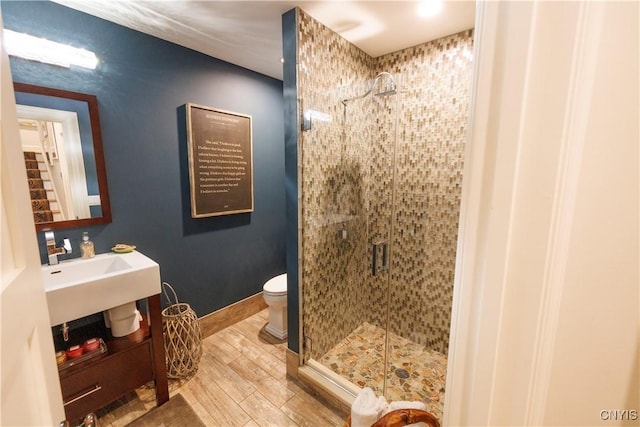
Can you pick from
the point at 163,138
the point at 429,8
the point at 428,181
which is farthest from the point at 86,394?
the point at 429,8

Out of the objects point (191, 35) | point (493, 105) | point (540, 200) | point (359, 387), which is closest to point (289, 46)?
point (191, 35)

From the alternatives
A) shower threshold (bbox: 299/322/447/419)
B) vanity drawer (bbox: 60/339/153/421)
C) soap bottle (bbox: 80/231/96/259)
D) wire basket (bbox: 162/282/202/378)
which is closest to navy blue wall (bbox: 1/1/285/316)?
soap bottle (bbox: 80/231/96/259)

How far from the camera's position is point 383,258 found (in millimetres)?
2160

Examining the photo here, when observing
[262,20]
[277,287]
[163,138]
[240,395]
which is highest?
[262,20]

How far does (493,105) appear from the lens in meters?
0.41

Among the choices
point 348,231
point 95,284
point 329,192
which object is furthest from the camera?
point 348,231

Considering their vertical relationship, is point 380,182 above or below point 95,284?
above

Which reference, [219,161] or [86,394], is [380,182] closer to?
[219,161]

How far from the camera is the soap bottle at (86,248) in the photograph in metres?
1.71

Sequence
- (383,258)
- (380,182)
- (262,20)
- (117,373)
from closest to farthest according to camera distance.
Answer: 1. (117,373)
2. (262,20)
3. (383,258)
4. (380,182)

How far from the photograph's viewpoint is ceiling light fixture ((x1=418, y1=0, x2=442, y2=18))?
152cm

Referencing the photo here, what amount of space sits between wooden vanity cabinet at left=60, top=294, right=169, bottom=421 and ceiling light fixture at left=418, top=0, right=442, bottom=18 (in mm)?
2364

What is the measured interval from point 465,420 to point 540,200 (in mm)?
422

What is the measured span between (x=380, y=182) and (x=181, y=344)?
2048 mm
